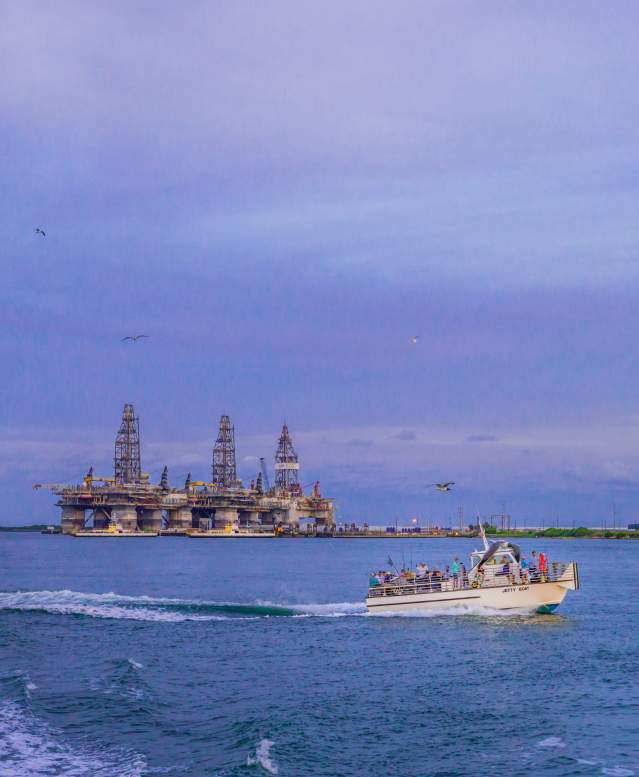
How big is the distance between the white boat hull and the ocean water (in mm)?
752

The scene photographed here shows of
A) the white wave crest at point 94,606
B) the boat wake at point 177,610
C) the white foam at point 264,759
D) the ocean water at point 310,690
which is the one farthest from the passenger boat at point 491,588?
the white foam at point 264,759

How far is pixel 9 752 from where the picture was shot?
2616 cm

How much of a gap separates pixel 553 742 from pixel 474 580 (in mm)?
24709

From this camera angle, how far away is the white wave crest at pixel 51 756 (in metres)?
24.4

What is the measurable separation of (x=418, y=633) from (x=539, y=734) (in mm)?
18439

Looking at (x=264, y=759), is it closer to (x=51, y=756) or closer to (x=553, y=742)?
(x=51, y=756)

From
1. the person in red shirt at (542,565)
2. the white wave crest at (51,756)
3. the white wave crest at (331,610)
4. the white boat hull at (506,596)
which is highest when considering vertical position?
the person in red shirt at (542,565)

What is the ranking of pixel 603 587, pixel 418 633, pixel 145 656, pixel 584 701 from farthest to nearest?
pixel 603 587 < pixel 418 633 < pixel 145 656 < pixel 584 701

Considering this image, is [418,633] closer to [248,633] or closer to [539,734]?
[248,633]

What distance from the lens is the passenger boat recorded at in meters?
51.1

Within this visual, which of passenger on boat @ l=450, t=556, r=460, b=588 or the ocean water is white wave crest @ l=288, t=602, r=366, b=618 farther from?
passenger on boat @ l=450, t=556, r=460, b=588

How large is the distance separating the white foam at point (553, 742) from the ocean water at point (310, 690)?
6cm

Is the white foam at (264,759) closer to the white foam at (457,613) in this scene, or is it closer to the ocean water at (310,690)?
the ocean water at (310,690)

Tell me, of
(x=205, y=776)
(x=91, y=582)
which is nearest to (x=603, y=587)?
(x=91, y=582)
